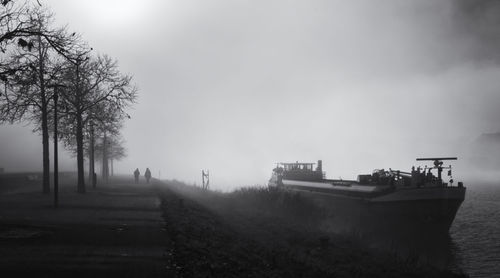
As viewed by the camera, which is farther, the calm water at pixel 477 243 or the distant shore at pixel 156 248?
the calm water at pixel 477 243

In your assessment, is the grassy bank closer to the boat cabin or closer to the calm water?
the calm water

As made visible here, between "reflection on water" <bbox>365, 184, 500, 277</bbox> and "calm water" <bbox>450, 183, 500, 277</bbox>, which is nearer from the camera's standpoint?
"calm water" <bbox>450, 183, 500, 277</bbox>

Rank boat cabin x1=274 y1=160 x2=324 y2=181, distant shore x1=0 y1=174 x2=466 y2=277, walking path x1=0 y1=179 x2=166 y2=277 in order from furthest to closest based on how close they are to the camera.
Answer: boat cabin x1=274 y1=160 x2=324 y2=181, distant shore x1=0 y1=174 x2=466 y2=277, walking path x1=0 y1=179 x2=166 y2=277

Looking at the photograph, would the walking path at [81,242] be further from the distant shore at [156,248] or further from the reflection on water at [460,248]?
the reflection on water at [460,248]

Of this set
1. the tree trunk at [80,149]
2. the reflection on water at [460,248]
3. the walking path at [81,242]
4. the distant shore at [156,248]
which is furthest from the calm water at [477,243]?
the tree trunk at [80,149]

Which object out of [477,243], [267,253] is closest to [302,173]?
[477,243]

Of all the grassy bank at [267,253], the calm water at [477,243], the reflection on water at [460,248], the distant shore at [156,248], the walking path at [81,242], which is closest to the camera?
the walking path at [81,242]

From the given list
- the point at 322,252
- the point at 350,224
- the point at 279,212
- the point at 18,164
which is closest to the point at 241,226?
the point at 322,252

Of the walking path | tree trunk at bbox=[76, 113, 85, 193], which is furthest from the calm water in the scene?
tree trunk at bbox=[76, 113, 85, 193]

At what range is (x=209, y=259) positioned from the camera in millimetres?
11047

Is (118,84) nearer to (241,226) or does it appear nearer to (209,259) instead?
(241,226)

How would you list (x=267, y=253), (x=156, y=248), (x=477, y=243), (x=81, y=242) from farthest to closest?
(x=477, y=243) → (x=267, y=253) → (x=81, y=242) → (x=156, y=248)

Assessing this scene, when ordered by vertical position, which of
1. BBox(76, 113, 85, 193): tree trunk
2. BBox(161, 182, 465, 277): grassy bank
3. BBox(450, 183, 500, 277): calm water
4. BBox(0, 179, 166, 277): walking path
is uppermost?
BBox(76, 113, 85, 193): tree trunk

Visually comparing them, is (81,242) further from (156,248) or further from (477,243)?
(477,243)
